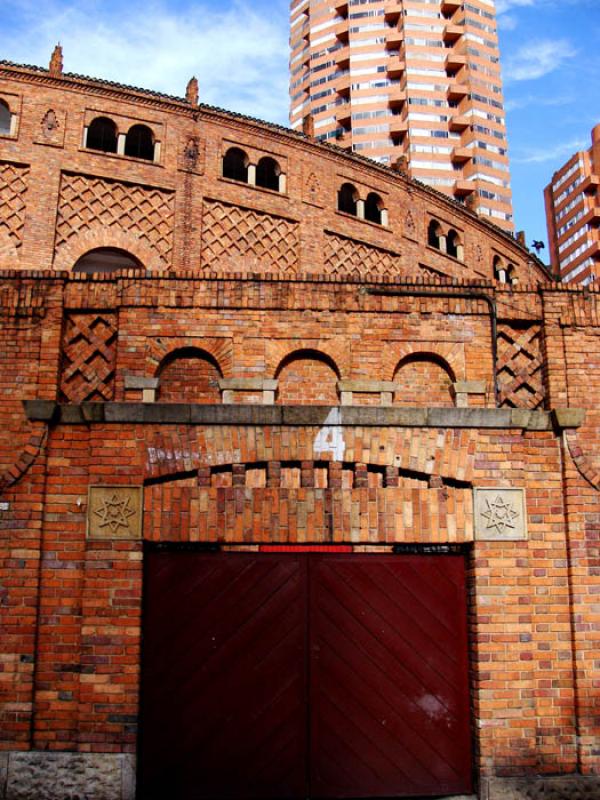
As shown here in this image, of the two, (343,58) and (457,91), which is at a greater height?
(343,58)

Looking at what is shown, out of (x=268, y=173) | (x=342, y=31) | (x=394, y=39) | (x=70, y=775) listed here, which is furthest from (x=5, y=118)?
(x=342, y=31)

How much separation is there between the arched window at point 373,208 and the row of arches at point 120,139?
6.79 metres

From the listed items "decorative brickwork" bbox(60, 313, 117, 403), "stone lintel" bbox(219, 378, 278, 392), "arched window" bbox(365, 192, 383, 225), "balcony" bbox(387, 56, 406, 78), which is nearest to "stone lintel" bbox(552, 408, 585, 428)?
"stone lintel" bbox(219, 378, 278, 392)

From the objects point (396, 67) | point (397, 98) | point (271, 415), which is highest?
point (396, 67)

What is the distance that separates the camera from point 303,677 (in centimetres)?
721

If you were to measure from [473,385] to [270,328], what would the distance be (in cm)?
210

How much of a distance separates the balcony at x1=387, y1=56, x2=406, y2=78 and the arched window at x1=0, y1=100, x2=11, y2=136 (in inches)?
1876

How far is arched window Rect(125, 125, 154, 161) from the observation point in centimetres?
2036

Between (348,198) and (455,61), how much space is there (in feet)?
146

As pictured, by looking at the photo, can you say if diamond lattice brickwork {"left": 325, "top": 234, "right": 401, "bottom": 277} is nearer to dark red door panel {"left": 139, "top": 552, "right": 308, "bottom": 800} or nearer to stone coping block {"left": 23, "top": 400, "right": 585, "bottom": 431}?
stone coping block {"left": 23, "top": 400, "right": 585, "bottom": 431}

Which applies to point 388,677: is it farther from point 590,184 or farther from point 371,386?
point 590,184

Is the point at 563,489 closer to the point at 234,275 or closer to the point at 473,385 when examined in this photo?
the point at 473,385

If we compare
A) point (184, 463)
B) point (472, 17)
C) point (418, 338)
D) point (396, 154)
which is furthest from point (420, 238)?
point (472, 17)

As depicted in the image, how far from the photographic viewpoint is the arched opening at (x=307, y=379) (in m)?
7.97
